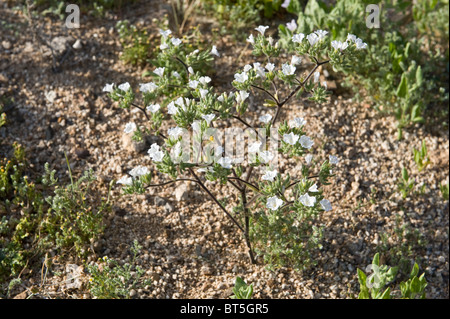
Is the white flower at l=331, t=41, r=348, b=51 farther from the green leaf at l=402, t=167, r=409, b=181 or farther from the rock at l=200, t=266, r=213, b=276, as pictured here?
the rock at l=200, t=266, r=213, b=276

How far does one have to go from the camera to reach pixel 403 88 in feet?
14.2

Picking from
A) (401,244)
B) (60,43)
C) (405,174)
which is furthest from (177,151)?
(60,43)

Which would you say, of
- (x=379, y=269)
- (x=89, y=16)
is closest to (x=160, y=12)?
(x=89, y=16)

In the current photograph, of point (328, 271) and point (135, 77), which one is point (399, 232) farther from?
point (135, 77)

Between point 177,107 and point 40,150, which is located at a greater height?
point 177,107

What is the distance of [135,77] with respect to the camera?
4.57 meters

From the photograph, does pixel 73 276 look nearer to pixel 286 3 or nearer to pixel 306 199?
pixel 306 199

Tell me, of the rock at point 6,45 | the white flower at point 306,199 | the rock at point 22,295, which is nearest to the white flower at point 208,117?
the white flower at point 306,199

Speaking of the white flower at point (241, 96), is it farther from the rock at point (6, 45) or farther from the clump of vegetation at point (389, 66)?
the rock at point (6, 45)

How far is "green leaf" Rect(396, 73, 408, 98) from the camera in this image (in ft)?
14.1

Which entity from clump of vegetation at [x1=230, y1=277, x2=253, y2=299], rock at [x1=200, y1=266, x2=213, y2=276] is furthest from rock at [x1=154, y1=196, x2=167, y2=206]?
clump of vegetation at [x1=230, y1=277, x2=253, y2=299]
